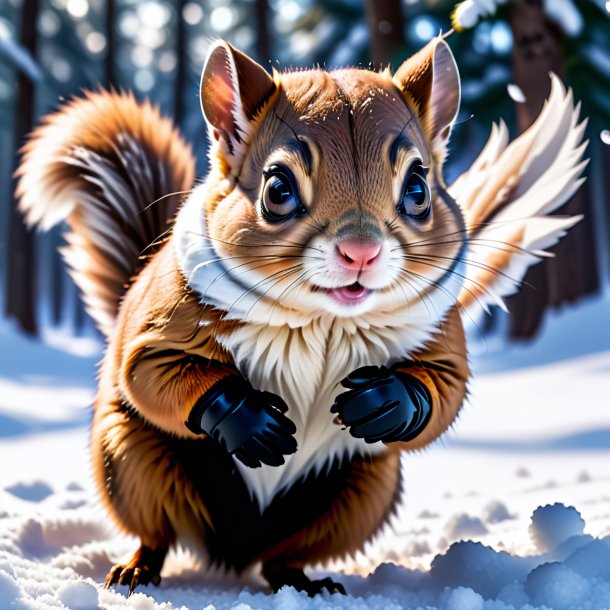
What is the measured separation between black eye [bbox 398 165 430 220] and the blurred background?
1.14 feet

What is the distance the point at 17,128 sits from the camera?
7824 mm

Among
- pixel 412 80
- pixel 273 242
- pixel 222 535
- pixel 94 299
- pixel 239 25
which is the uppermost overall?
pixel 239 25

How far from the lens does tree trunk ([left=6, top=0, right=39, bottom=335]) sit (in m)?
7.94

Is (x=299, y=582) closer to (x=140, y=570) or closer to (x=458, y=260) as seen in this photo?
(x=140, y=570)

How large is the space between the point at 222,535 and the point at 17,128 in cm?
665

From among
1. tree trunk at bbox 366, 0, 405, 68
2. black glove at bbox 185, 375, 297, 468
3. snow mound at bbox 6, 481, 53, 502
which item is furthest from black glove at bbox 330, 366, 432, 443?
tree trunk at bbox 366, 0, 405, 68

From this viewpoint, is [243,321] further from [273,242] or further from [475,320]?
[475,320]

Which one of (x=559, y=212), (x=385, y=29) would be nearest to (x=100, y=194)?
(x=559, y=212)

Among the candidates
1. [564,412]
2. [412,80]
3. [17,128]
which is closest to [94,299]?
[412,80]

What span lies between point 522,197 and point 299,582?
1110 millimetres

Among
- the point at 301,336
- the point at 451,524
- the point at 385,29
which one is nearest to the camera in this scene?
the point at 301,336

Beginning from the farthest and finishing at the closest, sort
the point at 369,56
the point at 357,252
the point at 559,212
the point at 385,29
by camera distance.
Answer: the point at 369,56 → the point at 385,29 → the point at 559,212 → the point at 357,252

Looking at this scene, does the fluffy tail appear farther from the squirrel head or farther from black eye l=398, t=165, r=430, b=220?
black eye l=398, t=165, r=430, b=220

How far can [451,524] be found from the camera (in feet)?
8.51
